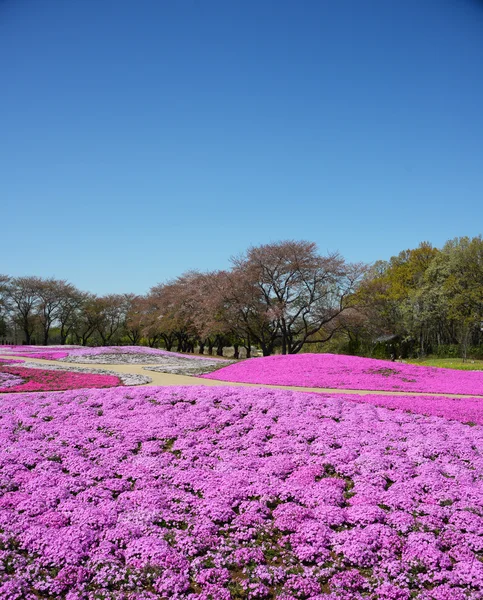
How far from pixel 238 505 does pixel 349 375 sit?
1581cm

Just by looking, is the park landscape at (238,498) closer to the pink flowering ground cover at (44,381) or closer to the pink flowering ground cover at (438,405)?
the pink flowering ground cover at (438,405)

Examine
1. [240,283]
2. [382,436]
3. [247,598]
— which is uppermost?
[240,283]

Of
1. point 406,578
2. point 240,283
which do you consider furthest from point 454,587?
point 240,283

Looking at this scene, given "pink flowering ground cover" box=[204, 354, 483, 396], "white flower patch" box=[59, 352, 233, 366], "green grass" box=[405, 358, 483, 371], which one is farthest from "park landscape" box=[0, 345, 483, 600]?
"white flower patch" box=[59, 352, 233, 366]

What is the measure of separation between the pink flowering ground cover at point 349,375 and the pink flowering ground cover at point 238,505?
7571 millimetres

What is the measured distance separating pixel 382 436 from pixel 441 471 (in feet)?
6.78

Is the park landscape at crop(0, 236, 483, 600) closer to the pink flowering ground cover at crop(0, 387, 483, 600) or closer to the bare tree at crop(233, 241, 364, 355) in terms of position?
the pink flowering ground cover at crop(0, 387, 483, 600)

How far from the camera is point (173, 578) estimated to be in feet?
17.6

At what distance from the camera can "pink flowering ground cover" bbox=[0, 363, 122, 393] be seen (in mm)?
17880

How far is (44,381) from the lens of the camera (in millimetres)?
19734

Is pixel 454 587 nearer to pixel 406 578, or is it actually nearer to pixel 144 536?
pixel 406 578

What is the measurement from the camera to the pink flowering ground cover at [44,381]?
17.9m

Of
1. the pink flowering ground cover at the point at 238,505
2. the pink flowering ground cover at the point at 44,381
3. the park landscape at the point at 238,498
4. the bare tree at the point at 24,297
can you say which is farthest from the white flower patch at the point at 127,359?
the bare tree at the point at 24,297

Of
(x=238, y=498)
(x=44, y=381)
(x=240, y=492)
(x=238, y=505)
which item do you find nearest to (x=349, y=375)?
(x=44, y=381)
